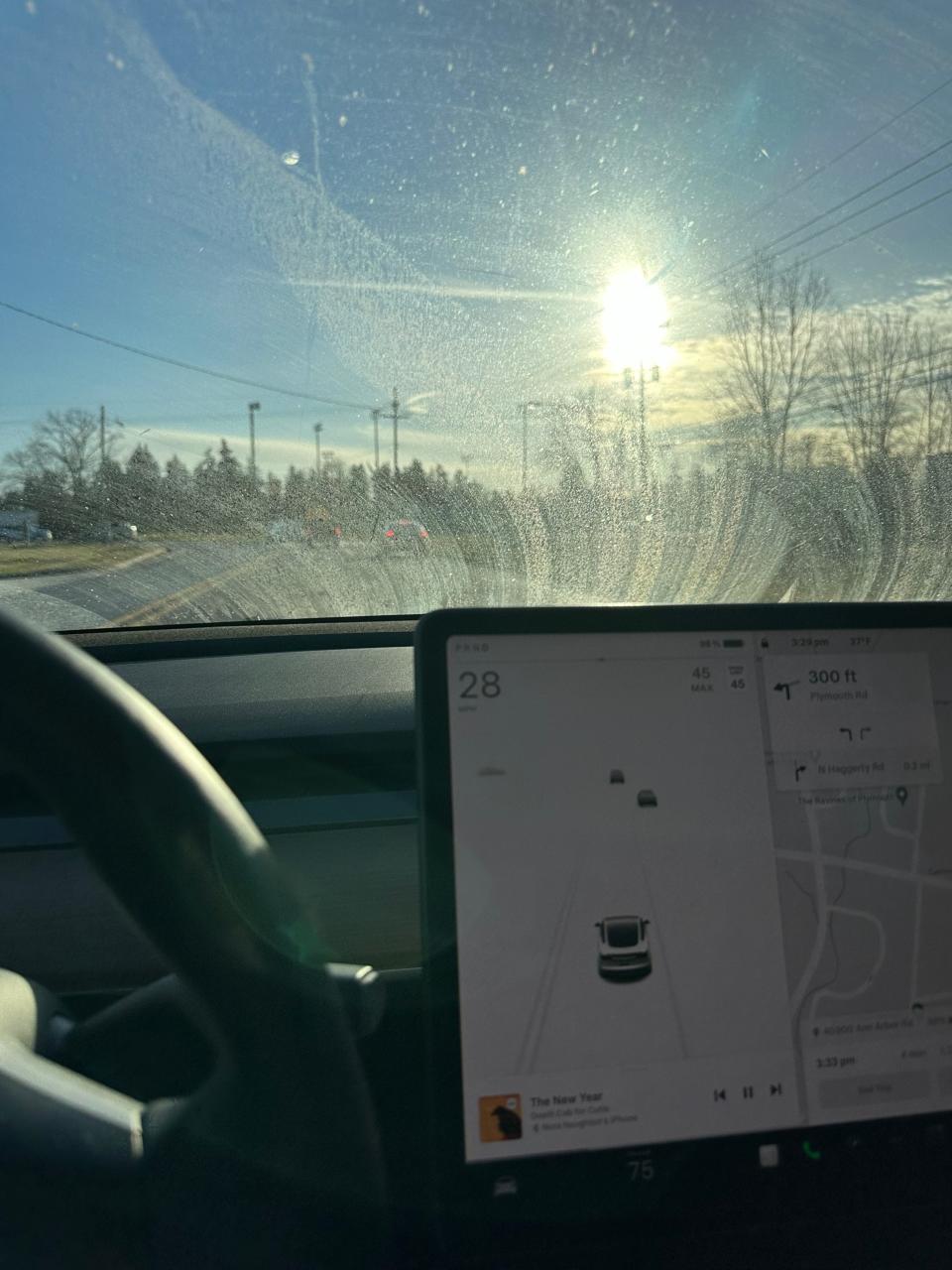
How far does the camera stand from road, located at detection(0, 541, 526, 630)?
3.92 m

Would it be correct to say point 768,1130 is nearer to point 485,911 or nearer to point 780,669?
point 485,911

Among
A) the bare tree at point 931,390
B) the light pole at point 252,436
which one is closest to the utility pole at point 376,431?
the light pole at point 252,436

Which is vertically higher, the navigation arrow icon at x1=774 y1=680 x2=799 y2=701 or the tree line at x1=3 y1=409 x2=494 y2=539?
the tree line at x1=3 y1=409 x2=494 y2=539

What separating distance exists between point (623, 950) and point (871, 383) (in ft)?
8.22

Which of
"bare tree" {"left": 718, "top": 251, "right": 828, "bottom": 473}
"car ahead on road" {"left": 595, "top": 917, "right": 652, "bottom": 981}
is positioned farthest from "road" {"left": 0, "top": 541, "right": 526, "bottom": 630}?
"car ahead on road" {"left": 595, "top": 917, "right": 652, "bottom": 981}

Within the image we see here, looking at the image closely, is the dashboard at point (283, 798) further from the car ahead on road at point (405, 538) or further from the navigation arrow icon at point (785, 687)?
the navigation arrow icon at point (785, 687)

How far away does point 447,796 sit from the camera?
1649mm

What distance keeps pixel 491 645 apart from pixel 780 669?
1.48 ft

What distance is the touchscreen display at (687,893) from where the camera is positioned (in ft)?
5.33

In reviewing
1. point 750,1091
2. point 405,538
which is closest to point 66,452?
point 405,538

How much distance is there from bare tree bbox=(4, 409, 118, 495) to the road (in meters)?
0.35

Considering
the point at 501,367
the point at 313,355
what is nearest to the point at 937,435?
the point at 501,367

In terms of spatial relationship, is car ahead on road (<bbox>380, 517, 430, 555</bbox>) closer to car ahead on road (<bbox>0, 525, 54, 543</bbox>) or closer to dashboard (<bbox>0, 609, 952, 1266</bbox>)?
car ahead on road (<bbox>0, 525, 54, 543</bbox>)

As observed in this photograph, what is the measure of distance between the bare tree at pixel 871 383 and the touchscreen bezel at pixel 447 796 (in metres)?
1.97
